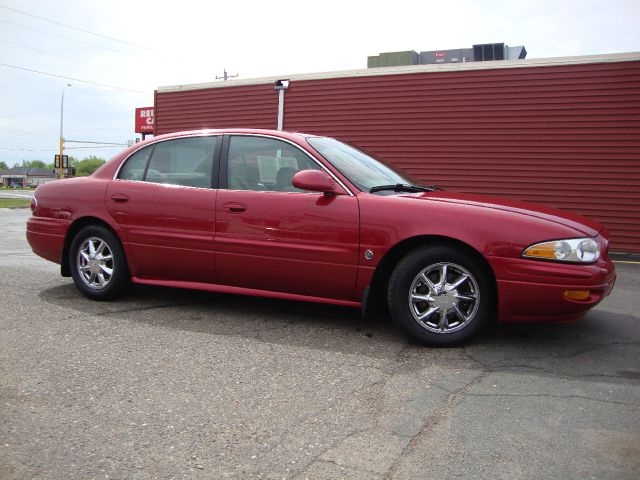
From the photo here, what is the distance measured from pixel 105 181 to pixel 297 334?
2.16 m

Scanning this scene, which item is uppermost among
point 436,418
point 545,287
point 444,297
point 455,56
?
point 455,56

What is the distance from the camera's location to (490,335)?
154 inches

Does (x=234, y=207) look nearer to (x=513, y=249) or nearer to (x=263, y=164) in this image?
(x=263, y=164)

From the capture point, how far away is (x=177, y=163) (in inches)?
179

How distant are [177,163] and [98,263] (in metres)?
1.08

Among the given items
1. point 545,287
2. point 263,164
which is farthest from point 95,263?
point 545,287

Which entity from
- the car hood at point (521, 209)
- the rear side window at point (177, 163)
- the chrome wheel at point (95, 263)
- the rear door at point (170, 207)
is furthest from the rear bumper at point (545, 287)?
the chrome wheel at point (95, 263)

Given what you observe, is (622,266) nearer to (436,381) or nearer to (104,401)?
(436,381)

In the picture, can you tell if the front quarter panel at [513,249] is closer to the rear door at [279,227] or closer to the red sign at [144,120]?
A: the rear door at [279,227]

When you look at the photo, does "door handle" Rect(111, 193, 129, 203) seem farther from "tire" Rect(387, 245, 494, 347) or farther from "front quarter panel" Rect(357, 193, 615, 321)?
"tire" Rect(387, 245, 494, 347)

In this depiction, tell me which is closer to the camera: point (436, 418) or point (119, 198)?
point (436, 418)

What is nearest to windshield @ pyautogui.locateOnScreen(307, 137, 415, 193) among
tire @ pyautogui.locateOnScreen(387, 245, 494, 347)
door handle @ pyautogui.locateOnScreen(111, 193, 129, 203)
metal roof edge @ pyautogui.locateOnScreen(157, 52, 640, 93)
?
tire @ pyautogui.locateOnScreen(387, 245, 494, 347)

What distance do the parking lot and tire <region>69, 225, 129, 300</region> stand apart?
0.86 ft

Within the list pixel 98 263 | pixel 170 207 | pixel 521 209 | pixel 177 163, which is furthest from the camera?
pixel 98 263
